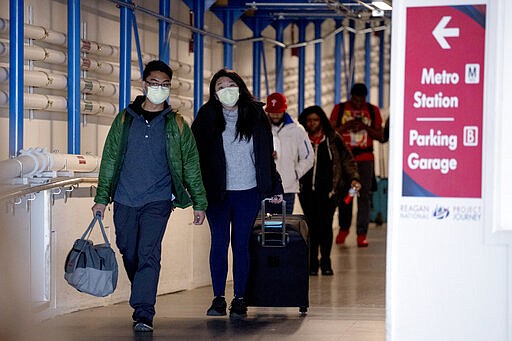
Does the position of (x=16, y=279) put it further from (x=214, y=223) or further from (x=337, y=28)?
(x=337, y=28)

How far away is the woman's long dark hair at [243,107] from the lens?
908 cm

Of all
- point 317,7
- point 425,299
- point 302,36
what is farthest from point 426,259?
point 302,36

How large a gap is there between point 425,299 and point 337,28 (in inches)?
568

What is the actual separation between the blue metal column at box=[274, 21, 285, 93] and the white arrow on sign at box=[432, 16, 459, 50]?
484 inches

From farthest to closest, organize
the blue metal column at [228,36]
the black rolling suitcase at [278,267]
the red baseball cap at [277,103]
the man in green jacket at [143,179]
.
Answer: the blue metal column at [228,36] → the red baseball cap at [277,103] → the black rolling suitcase at [278,267] → the man in green jacket at [143,179]

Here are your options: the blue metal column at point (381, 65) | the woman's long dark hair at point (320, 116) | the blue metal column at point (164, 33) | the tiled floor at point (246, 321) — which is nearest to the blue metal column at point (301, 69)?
the blue metal column at point (381, 65)

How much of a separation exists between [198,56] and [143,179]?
19.1 ft

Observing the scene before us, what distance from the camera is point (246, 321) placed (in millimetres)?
8859

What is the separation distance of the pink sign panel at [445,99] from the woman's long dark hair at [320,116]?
7064mm

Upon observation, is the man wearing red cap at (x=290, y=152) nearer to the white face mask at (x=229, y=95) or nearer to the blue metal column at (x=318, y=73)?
the white face mask at (x=229, y=95)

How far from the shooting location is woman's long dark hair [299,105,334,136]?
41.7 ft

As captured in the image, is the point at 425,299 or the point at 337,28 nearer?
the point at 425,299

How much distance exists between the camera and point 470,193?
562cm

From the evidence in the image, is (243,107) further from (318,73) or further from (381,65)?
(381,65)
